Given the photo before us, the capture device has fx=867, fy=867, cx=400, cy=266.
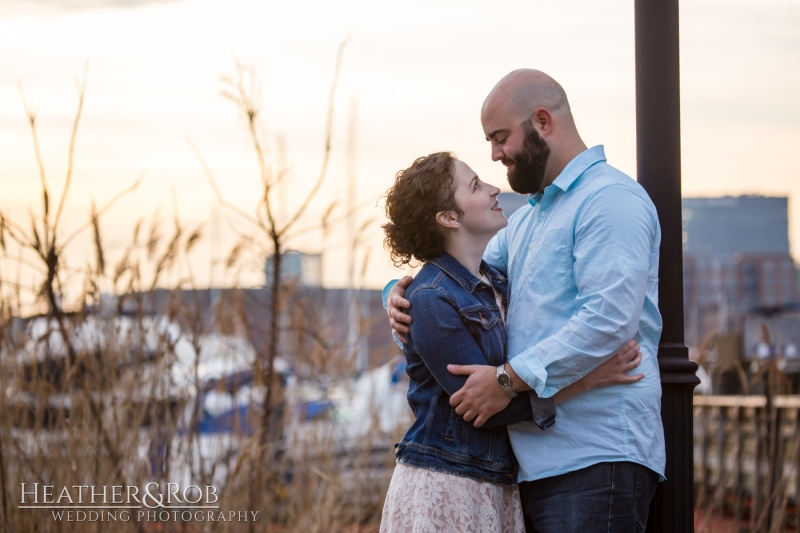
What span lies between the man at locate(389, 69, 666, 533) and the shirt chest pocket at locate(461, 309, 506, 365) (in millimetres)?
51

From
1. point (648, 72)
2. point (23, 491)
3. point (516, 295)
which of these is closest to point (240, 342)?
point (23, 491)

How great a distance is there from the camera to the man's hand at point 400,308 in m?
2.59

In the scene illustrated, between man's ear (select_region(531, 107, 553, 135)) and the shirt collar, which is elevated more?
man's ear (select_region(531, 107, 553, 135))

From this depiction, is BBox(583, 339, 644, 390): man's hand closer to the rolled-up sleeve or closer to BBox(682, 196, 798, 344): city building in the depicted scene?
the rolled-up sleeve

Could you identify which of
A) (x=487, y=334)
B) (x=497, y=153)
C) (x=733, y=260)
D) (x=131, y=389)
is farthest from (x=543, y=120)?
(x=733, y=260)

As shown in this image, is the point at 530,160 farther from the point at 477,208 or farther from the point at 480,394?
the point at 480,394

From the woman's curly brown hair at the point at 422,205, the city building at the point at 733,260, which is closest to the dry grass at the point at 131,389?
the woman's curly brown hair at the point at 422,205

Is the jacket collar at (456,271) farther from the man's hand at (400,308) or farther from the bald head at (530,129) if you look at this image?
the bald head at (530,129)

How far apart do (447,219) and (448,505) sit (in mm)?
845

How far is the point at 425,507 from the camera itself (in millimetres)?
2436

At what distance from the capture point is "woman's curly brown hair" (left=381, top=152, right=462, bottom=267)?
2654 mm

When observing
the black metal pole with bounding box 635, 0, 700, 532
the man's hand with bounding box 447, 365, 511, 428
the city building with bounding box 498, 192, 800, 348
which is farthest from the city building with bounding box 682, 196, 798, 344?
the man's hand with bounding box 447, 365, 511, 428

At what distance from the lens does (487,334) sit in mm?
2521

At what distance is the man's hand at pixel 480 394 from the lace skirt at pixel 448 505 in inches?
8.1
